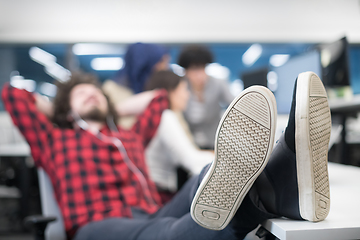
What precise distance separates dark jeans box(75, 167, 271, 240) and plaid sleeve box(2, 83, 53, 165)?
47 cm

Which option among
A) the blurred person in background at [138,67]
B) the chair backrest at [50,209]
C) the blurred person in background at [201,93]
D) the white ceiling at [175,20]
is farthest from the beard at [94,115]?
the white ceiling at [175,20]


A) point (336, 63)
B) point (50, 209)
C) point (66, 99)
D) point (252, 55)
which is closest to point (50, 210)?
point (50, 209)

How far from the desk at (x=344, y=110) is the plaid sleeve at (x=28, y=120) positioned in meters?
1.52

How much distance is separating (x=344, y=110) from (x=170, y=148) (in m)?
1.09

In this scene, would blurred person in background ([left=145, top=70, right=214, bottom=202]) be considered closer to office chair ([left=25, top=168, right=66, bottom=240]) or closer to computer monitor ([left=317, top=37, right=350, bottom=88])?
office chair ([left=25, top=168, right=66, bottom=240])

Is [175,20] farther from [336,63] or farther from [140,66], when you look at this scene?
[336,63]

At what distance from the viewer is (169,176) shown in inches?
71.6

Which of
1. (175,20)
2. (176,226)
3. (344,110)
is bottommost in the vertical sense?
(176,226)

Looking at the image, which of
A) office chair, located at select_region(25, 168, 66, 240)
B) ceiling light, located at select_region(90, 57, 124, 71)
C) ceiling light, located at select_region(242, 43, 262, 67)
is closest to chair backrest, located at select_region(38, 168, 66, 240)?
office chair, located at select_region(25, 168, 66, 240)

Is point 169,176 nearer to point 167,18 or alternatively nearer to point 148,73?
point 148,73

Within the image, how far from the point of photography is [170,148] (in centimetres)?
166

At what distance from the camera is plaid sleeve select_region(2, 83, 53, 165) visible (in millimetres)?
1335

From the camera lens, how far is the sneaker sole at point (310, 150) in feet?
1.74

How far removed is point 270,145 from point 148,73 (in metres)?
1.81
